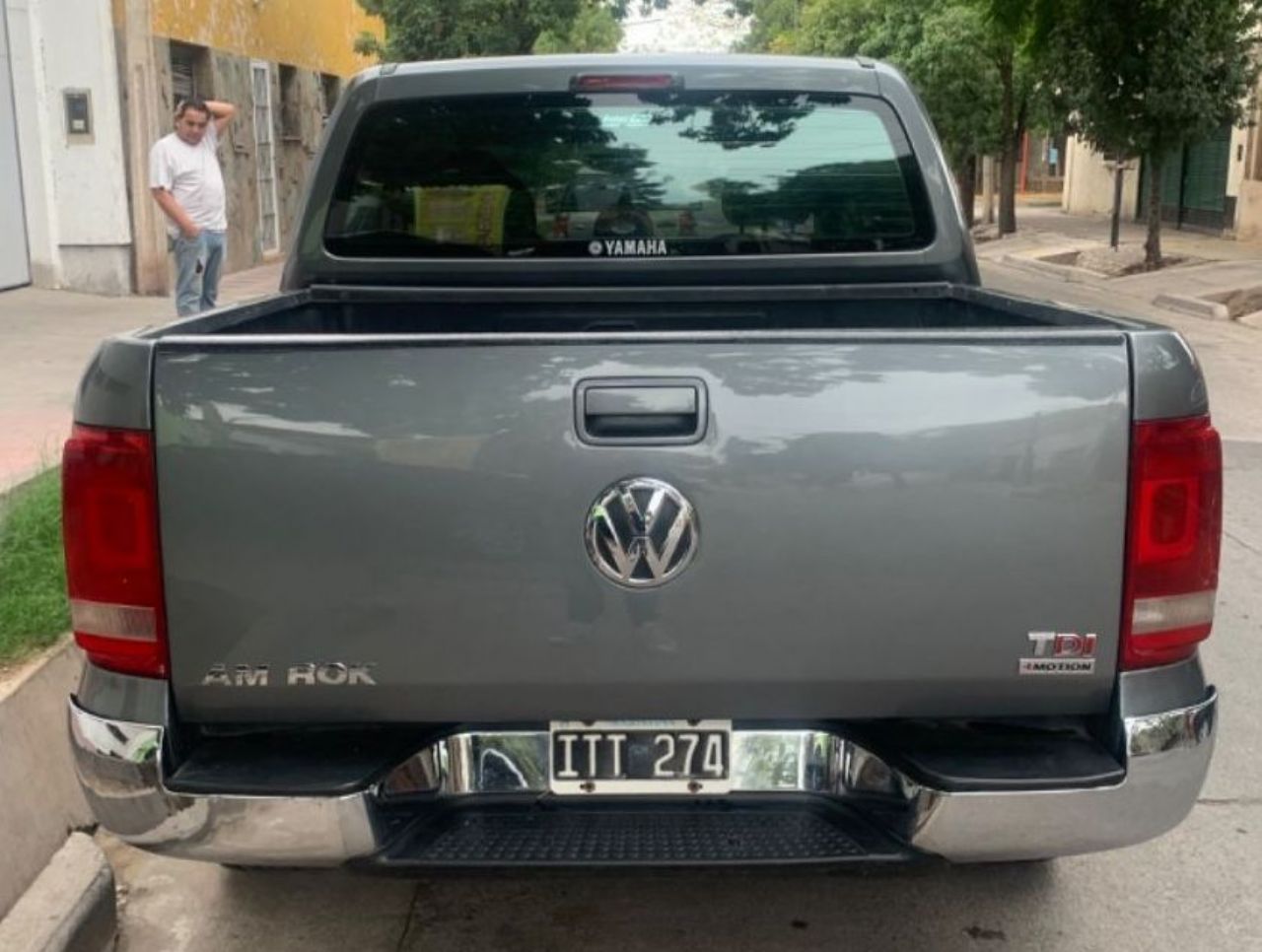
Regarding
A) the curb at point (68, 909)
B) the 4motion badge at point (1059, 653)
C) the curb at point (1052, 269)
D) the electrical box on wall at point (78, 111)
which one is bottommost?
the curb at point (1052, 269)

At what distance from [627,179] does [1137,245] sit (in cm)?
2105

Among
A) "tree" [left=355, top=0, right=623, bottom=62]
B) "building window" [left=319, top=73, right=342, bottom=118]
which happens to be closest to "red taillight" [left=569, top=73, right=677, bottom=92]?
"tree" [left=355, top=0, right=623, bottom=62]

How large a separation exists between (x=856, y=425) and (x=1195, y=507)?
25.1 inches

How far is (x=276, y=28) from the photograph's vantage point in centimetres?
1936

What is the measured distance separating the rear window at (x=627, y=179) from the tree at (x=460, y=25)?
58.8 ft

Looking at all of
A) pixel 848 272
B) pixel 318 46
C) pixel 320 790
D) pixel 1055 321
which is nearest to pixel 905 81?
pixel 848 272

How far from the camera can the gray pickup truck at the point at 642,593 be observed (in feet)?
7.79

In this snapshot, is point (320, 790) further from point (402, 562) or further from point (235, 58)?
point (235, 58)

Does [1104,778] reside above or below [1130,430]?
below

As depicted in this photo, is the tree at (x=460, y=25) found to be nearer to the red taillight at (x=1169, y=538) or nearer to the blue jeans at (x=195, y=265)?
the blue jeans at (x=195, y=265)

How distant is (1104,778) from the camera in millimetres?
2465

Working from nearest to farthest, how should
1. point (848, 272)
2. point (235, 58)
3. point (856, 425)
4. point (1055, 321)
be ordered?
point (856, 425), point (1055, 321), point (848, 272), point (235, 58)

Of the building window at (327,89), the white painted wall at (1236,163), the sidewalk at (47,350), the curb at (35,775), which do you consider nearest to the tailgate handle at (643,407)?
the curb at (35,775)

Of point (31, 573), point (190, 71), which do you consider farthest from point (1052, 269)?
point (31, 573)
